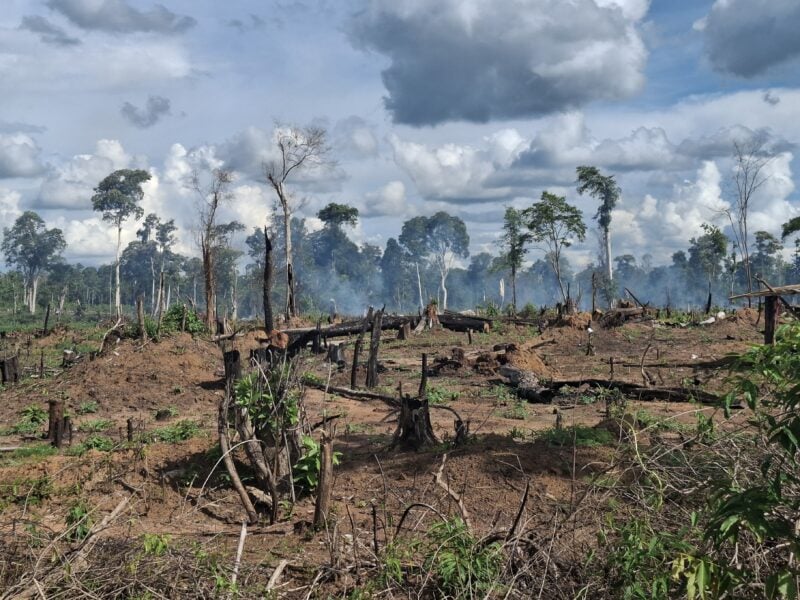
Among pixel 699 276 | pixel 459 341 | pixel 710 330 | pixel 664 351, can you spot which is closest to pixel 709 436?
pixel 664 351

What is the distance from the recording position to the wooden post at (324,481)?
6.17 meters

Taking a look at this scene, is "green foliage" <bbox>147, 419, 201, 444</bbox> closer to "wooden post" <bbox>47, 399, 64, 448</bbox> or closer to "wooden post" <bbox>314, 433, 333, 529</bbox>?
"wooden post" <bbox>47, 399, 64, 448</bbox>

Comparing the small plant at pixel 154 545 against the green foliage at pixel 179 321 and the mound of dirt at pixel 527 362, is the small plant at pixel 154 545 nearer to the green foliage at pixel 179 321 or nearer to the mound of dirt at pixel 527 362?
the mound of dirt at pixel 527 362

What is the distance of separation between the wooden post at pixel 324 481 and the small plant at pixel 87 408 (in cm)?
996

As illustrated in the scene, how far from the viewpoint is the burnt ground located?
571 cm

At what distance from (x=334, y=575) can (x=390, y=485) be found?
2742 millimetres

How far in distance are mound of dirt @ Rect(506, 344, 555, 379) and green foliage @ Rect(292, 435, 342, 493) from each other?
37.3 feet

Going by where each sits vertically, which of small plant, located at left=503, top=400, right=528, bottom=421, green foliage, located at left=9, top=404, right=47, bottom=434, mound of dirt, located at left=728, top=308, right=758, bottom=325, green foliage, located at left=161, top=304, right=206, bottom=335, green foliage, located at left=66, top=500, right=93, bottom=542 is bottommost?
small plant, located at left=503, top=400, right=528, bottom=421

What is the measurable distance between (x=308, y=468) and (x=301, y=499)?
1.26 ft

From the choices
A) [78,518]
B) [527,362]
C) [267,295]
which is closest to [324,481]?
[78,518]

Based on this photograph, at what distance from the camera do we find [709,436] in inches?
226

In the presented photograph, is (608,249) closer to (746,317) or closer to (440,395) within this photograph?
(746,317)

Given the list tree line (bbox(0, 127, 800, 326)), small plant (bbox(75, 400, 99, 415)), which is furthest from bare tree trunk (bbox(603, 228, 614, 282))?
small plant (bbox(75, 400, 99, 415))

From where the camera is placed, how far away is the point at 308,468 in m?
7.68
